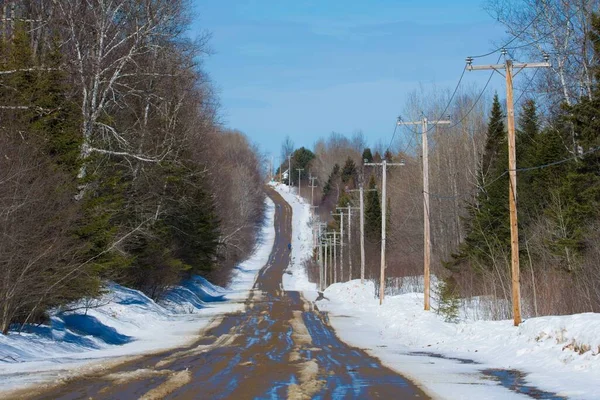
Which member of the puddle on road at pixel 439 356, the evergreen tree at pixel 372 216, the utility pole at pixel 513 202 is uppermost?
the evergreen tree at pixel 372 216

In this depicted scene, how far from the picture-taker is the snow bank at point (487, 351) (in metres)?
12.0

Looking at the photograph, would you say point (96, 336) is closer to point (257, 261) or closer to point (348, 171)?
point (257, 261)

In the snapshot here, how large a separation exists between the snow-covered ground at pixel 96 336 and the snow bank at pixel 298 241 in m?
42.5

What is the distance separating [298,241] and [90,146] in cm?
10370

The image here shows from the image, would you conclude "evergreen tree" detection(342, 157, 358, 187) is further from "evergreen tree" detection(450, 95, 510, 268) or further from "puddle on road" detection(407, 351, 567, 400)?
"puddle on road" detection(407, 351, 567, 400)

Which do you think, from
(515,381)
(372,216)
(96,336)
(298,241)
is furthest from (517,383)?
(298,241)

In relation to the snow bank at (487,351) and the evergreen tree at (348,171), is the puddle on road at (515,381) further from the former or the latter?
the evergreen tree at (348,171)

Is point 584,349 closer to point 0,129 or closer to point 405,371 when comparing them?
point 405,371

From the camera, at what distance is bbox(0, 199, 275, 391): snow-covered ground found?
13.8 meters

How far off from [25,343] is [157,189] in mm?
19504

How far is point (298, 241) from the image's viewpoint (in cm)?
12938

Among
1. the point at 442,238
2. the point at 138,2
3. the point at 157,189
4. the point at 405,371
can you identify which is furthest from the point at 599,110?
the point at 442,238

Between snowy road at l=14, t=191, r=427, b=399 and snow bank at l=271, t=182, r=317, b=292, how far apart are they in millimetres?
54125

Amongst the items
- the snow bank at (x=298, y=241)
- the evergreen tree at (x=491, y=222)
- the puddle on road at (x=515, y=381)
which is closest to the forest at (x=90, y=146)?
the puddle on road at (x=515, y=381)
